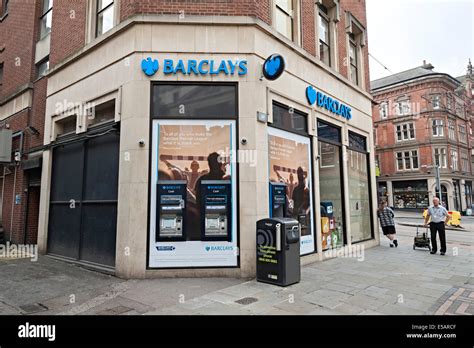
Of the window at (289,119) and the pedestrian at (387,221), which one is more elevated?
the window at (289,119)

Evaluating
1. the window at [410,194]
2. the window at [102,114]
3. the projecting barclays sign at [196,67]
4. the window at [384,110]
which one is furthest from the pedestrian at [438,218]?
the window at [384,110]

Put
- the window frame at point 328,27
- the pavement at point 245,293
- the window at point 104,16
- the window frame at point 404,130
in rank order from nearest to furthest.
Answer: the pavement at point 245,293 → the window at point 104,16 → the window frame at point 328,27 → the window frame at point 404,130

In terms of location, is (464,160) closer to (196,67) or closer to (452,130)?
(452,130)

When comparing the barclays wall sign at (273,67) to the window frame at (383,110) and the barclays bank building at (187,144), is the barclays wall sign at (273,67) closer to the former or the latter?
the barclays bank building at (187,144)

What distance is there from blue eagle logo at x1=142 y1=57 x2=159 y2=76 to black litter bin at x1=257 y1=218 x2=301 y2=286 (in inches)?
169

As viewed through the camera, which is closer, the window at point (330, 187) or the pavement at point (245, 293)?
the pavement at point (245, 293)

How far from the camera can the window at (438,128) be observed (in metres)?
38.2

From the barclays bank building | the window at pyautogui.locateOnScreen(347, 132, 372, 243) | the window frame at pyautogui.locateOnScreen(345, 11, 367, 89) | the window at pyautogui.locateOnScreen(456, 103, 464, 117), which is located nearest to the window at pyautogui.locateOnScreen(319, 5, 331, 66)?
the barclays bank building

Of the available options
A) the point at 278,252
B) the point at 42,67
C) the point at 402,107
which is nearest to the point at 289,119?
the point at 278,252

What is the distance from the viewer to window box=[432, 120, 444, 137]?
38.2 metres

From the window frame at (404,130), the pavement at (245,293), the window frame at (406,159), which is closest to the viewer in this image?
the pavement at (245,293)

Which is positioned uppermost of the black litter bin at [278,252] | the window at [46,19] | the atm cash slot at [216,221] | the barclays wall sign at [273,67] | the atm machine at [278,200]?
the window at [46,19]

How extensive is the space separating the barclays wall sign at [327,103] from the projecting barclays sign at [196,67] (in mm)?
2804

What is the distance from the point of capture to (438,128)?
38.4 meters
